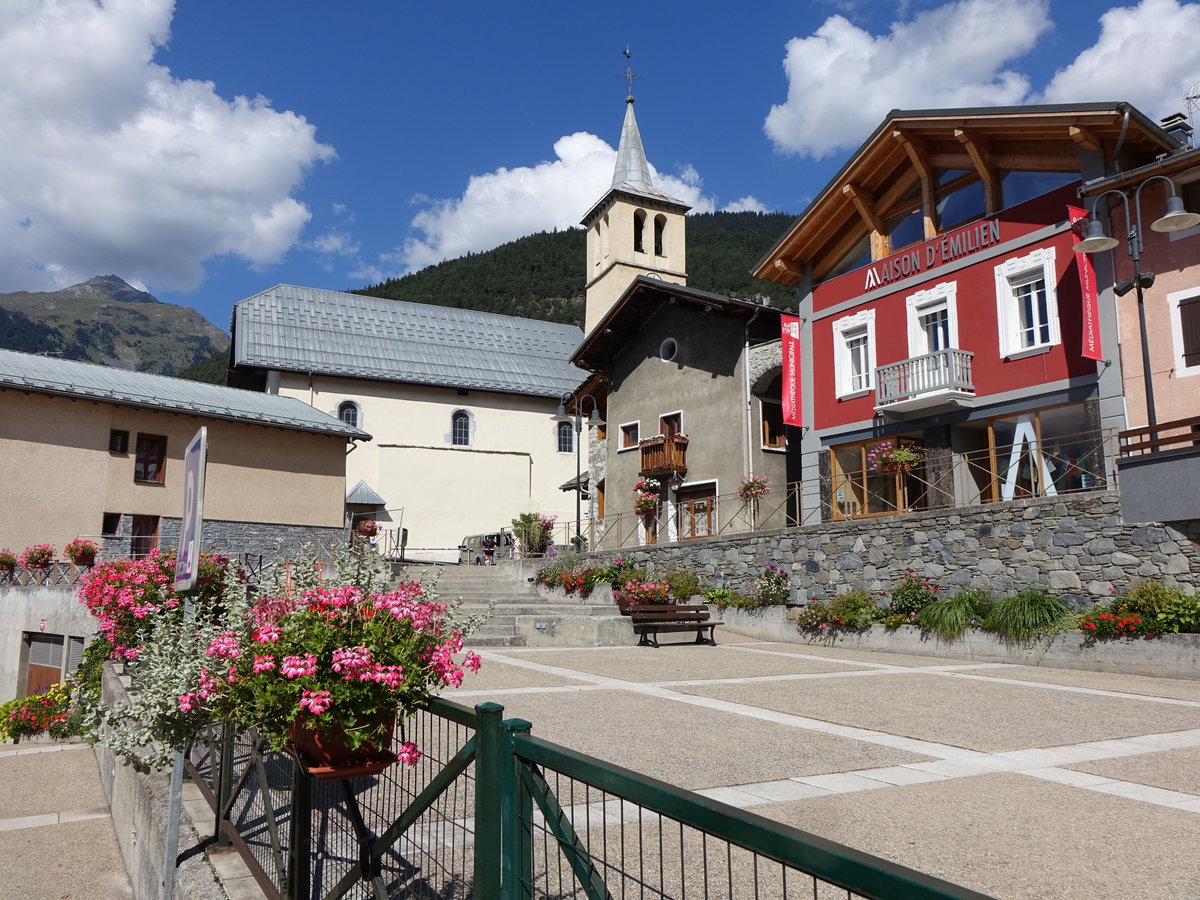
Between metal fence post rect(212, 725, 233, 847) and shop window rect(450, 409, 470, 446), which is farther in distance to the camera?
shop window rect(450, 409, 470, 446)

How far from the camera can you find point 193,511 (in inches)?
172

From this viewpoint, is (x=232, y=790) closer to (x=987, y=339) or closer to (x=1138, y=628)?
(x=1138, y=628)

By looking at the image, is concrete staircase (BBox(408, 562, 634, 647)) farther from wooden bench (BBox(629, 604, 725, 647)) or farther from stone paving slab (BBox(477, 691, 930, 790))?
stone paving slab (BBox(477, 691, 930, 790))

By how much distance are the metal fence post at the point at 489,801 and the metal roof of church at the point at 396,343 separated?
36.9 metres

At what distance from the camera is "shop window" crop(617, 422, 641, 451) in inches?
1102

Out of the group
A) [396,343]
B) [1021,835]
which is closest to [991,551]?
[1021,835]

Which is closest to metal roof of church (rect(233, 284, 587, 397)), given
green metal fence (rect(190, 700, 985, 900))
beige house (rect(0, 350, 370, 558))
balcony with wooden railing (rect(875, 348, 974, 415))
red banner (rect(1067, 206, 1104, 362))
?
beige house (rect(0, 350, 370, 558))

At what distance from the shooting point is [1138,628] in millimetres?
11742

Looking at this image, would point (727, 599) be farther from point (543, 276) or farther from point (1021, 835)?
point (543, 276)

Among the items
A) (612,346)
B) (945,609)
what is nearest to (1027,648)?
(945,609)

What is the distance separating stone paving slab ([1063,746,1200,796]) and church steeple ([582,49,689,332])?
35.2 metres

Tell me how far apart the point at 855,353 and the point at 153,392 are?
66.4 ft

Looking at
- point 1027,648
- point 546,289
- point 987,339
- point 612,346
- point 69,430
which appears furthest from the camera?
point 546,289

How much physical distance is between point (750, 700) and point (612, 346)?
20.6 metres
